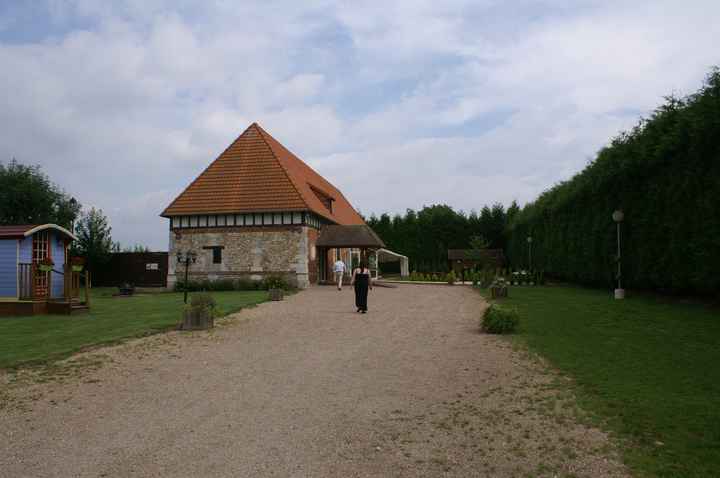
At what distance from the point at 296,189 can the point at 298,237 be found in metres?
2.51

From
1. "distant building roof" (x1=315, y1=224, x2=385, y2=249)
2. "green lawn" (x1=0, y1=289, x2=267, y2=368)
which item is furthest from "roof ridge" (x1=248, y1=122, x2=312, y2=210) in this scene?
"green lawn" (x1=0, y1=289, x2=267, y2=368)

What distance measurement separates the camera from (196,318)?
12164 mm

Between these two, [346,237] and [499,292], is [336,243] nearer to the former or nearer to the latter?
[346,237]

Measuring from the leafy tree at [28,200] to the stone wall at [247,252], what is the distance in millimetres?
14518

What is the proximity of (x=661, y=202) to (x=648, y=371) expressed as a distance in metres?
9.45

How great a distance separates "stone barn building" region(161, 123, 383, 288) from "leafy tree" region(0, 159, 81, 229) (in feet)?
46.9

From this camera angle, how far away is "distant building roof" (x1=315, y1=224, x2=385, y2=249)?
29203mm

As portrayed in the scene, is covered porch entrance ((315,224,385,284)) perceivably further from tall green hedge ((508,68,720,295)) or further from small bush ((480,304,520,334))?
small bush ((480,304,520,334))

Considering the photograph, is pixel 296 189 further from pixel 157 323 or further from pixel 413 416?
pixel 413 416

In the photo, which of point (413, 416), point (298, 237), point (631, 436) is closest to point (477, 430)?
point (413, 416)

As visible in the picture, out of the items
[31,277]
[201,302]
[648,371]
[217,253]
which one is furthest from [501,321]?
[217,253]

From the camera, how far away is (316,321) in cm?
1359

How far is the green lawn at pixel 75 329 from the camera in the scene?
930 cm

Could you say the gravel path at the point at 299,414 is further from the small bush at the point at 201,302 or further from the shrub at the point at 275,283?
the shrub at the point at 275,283
